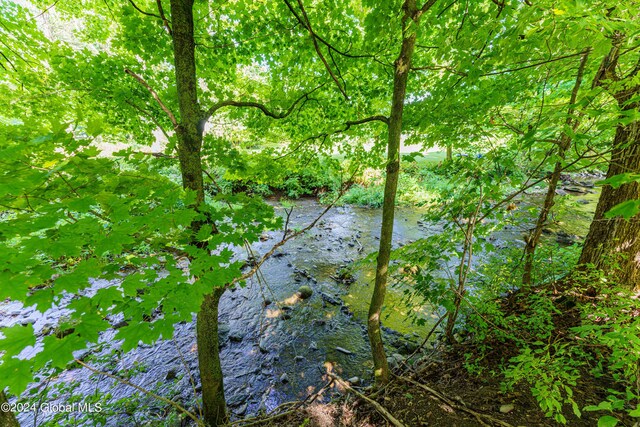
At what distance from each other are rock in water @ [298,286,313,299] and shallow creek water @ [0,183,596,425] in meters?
0.14

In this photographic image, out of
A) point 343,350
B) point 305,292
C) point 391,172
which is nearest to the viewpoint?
point 391,172

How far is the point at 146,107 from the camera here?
9.00ft

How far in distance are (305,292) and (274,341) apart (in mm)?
1372

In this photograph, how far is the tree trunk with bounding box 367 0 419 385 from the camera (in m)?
2.14

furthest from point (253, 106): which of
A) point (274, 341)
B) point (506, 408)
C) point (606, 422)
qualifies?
point (274, 341)

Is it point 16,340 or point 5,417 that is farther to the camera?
point 5,417

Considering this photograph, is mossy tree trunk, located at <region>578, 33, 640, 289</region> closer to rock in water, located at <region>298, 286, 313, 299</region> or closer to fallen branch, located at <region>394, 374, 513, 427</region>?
fallen branch, located at <region>394, 374, 513, 427</region>

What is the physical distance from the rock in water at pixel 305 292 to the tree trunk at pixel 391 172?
300 centimetres

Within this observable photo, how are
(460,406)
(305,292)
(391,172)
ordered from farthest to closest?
(305,292)
(391,172)
(460,406)

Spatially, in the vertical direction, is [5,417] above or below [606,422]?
below

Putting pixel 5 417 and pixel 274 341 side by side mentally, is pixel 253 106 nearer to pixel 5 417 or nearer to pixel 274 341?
pixel 5 417

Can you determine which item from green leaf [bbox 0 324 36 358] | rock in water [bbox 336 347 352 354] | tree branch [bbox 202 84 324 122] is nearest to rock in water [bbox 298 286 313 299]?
rock in water [bbox 336 347 352 354]

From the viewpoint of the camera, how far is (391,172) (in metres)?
2.40

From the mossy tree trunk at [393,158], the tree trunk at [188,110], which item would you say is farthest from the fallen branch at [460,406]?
the tree trunk at [188,110]
